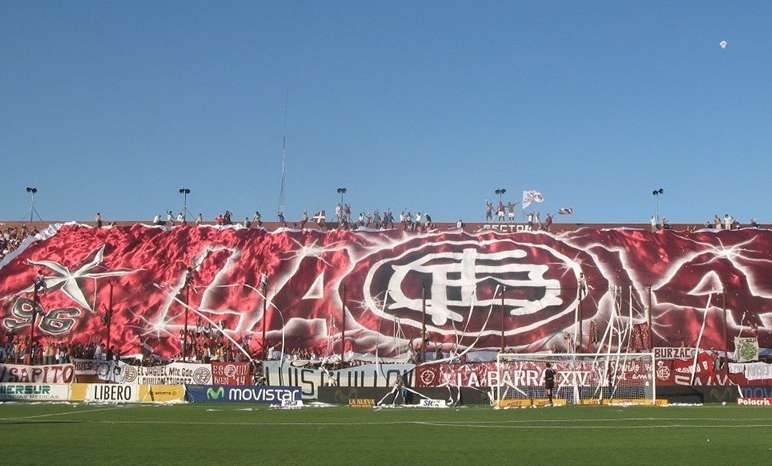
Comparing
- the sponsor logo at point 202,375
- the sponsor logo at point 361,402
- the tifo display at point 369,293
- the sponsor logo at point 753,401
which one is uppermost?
the tifo display at point 369,293

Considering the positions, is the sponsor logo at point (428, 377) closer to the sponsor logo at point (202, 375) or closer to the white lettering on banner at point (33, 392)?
the sponsor logo at point (202, 375)

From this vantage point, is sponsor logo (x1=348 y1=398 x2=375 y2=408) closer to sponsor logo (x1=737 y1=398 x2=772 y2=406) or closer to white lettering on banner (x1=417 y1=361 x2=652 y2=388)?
white lettering on banner (x1=417 y1=361 x2=652 y2=388)

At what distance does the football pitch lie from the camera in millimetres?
17125

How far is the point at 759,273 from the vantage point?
68.2 meters

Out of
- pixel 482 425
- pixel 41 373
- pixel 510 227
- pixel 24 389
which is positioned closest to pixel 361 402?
pixel 482 425

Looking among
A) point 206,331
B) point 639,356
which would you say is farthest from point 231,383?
point 639,356

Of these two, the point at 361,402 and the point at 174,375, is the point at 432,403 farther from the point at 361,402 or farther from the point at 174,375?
the point at 174,375

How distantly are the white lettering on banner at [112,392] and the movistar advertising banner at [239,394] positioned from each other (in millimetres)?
2620

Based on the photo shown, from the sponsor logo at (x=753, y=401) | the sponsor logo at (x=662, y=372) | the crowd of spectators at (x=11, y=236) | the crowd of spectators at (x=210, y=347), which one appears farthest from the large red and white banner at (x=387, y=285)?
the sponsor logo at (x=753, y=401)

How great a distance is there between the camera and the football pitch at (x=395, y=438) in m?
17.1

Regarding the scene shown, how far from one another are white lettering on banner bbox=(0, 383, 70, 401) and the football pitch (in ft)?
44.0

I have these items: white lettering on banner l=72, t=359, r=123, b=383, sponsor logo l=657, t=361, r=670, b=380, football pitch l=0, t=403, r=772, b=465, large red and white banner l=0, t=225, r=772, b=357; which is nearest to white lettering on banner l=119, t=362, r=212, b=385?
white lettering on banner l=72, t=359, r=123, b=383

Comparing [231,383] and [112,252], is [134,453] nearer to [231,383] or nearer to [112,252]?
[231,383]

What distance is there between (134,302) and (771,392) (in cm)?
4551
